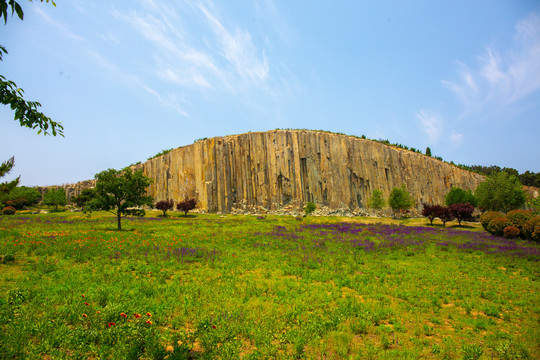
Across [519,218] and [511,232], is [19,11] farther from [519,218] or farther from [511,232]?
[519,218]

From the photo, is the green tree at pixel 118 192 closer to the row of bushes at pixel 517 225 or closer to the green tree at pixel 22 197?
the row of bushes at pixel 517 225

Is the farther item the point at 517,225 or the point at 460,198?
the point at 460,198

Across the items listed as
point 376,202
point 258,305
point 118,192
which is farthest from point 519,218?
point 118,192

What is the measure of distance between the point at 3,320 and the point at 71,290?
2.48 metres

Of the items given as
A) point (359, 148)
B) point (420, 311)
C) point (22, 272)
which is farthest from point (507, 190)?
point (22, 272)

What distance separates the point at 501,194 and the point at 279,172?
44569 millimetres

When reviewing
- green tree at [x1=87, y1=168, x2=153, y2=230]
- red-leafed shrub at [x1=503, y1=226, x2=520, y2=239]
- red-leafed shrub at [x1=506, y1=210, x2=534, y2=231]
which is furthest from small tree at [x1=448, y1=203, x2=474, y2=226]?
green tree at [x1=87, y1=168, x2=153, y2=230]

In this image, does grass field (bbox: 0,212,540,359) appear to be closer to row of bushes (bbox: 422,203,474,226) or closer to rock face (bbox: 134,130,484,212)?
row of bushes (bbox: 422,203,474,226)

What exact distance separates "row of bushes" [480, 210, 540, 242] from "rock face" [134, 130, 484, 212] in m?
36.5

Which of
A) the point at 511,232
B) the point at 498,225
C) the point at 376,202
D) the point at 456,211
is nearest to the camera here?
the point at 511,232

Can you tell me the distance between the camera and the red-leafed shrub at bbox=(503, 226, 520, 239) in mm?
22736

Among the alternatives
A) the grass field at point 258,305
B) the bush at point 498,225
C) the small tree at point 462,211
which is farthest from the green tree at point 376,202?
the grass field at point 258,305

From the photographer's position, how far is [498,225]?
2486 cm

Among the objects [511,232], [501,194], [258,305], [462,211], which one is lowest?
[258,305]
